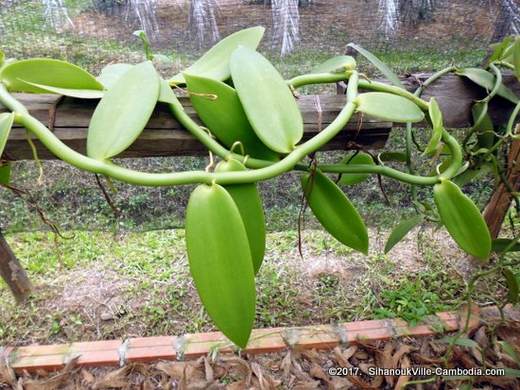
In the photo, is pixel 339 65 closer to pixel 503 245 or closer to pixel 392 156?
pixel 392 156

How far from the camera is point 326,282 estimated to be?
94 centimetres

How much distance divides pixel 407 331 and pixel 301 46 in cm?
73

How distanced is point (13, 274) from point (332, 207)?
69 centimetres

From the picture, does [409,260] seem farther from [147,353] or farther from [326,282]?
[147,353]

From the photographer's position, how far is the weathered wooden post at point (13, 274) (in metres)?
0.75

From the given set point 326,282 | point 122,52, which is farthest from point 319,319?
point 122,52

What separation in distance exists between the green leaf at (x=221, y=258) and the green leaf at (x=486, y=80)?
0.36 meters

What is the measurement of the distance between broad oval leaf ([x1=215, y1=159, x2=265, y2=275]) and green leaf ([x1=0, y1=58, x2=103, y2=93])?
155 mm

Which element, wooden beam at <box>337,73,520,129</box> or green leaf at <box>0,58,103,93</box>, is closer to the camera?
green leaf at <box>0,58,103,93</box>

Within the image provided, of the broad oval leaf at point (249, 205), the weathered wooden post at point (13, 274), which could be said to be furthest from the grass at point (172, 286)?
the broad oval leaf at point (249, 205)

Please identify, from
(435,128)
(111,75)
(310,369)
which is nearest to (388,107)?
(435,128)

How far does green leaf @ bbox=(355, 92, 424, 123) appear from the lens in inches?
14.8

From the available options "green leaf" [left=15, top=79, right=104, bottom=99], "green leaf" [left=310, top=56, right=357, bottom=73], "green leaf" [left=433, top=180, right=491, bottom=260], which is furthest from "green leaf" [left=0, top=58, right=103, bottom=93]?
"green leaf" [left=433, top=180, right=491, bottom=260]

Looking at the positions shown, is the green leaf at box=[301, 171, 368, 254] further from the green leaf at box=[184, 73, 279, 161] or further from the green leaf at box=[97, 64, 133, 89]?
the green leaf at box=[97, 64, 133, 89]
